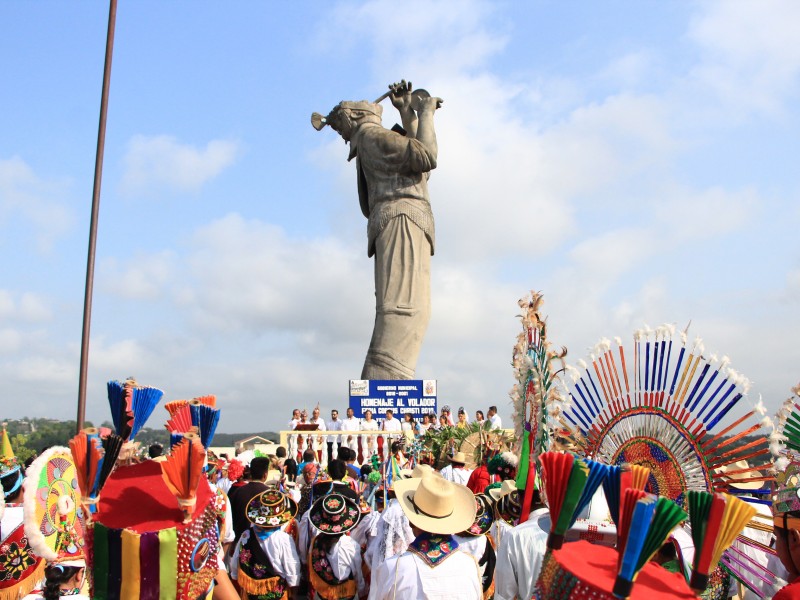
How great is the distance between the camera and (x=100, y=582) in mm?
2930

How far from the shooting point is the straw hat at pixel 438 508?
4133 millimetres

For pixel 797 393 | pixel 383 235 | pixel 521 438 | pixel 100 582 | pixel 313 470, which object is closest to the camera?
pixel 100 582

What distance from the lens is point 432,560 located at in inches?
162

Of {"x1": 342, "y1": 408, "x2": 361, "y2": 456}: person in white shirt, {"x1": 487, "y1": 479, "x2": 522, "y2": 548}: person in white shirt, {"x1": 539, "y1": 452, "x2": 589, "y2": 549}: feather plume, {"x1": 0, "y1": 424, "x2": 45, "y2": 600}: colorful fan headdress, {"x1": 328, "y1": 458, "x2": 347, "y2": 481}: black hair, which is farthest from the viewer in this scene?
{"x1": 342, "y1": 408, "x2": 361, "y2": 456}: person in white shirt

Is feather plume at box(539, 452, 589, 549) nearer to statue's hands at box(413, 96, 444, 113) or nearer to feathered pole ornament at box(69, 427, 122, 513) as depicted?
feathered pole ornament at box(69, 427, 122, 513)

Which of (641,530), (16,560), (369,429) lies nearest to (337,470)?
(16,560)

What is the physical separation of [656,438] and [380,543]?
2.24 m

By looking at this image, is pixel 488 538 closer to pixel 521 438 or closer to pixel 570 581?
pixel 521 438

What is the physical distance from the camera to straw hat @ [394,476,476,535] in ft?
13.6

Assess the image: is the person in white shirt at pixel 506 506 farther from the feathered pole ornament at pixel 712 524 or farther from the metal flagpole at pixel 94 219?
the metal flagpole at pixel 94 219

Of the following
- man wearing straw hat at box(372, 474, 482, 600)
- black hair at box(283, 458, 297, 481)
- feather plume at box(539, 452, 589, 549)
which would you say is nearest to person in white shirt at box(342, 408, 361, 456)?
black hair at box(283, 458, 297, 481)

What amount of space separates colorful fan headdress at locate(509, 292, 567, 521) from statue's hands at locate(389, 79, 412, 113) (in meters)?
14.4

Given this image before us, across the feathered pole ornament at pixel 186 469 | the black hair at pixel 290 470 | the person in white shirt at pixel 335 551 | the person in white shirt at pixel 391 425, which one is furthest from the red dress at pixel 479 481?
the person in white shirt at pixel 391 425

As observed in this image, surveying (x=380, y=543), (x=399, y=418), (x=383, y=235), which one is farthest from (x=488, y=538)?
(x=383, y=235)
